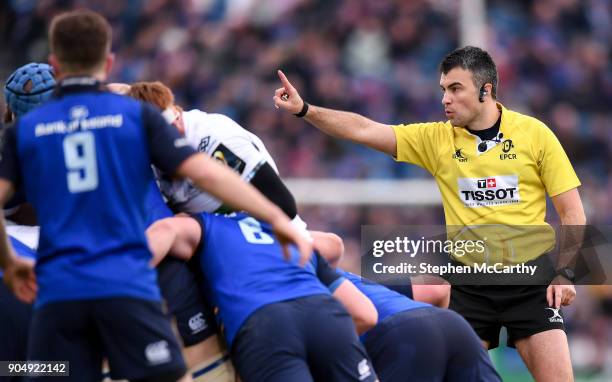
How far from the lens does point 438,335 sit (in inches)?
215

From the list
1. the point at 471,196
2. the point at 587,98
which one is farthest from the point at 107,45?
the point at 587,98

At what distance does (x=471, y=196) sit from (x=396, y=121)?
7.50m

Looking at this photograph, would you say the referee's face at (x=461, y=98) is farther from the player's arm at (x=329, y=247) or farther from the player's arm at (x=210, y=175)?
the player's arm at (x=210, y=175)

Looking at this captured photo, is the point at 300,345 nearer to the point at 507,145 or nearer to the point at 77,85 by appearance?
the point at 77,85

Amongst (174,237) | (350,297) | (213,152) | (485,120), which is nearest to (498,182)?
(485,120)

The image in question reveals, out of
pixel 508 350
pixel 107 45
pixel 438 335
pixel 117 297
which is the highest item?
pixel 107 45

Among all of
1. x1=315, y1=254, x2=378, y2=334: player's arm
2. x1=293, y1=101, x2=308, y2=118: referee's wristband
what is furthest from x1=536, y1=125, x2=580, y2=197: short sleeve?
x1=315, y1=254, x2=378, y2=334: player's arm

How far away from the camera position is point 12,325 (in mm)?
4902

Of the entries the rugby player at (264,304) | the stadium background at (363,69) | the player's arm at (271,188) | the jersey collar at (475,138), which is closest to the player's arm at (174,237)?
the rugby player at (264,304)

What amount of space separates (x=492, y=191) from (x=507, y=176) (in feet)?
0.43

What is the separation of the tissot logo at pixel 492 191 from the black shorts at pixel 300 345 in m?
2.07

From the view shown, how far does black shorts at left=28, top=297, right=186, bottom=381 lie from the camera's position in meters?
4.09

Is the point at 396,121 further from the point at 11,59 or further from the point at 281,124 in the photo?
the point at 11,59

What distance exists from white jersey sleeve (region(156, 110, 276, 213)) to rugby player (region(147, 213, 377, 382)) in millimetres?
187
